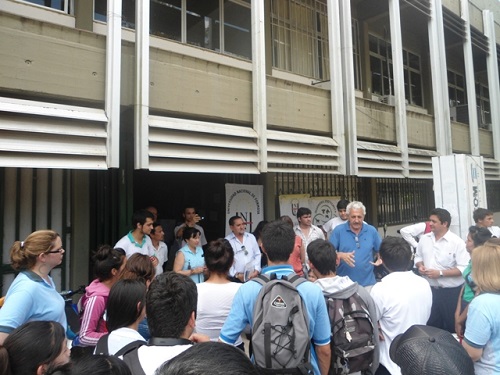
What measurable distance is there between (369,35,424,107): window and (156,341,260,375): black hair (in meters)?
9.94

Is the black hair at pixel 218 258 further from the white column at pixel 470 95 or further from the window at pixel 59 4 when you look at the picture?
the white column at pixel 470 95

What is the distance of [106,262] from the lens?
2904mm

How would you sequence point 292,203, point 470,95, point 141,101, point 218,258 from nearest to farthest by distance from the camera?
point 218,258 → point 141,101 → point 292,203 → point 470,95

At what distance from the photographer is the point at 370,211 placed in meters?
9.41

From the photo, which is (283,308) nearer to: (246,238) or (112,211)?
(246,238)

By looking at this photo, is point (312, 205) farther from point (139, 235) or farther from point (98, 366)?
point (98, 366)

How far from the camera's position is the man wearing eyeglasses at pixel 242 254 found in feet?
15.8

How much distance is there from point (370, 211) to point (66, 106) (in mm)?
7637

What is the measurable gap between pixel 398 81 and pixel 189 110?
16.3 ft

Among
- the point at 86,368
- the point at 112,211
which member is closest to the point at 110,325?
the point at 86,368

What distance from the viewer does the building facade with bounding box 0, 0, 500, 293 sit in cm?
395

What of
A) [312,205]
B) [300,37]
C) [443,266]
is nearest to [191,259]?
[443,266]

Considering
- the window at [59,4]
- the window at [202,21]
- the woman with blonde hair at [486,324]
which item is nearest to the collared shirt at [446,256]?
the woman with blonde hair at [486,324]

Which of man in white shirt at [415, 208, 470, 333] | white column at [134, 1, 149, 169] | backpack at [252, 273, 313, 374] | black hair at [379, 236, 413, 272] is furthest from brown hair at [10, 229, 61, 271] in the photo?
man in white shirt at [415, 208, 470, 333]
